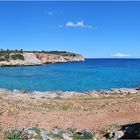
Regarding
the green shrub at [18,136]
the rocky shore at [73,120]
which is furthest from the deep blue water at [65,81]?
the green shrub at [18,136]

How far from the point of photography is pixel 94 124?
27703mm

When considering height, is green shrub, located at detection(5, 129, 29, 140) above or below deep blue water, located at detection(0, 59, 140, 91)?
below

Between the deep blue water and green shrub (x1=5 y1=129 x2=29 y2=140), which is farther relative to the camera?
the deep blue water

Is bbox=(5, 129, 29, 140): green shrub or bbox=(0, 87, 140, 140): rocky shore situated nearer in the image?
bbox=(5, 129, 29, 140): green shrub

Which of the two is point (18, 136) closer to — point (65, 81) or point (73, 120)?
point (73, 120)

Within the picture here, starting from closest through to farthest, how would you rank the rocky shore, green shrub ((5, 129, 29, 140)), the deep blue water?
green shrub ((5, 129, 29, 140)), the rocky shore, the deep blue water

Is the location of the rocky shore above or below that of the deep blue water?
below

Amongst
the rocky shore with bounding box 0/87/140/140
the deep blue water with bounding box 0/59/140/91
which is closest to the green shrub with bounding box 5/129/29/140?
the rocky shore with bounding box 0/87/140/140

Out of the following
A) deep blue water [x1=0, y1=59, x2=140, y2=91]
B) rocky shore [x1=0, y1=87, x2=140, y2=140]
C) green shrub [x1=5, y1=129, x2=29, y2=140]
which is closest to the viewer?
green shrub [x1=5, y1=129, x2=29, y2=140]

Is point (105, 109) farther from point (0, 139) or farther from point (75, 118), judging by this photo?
point (0, 139)

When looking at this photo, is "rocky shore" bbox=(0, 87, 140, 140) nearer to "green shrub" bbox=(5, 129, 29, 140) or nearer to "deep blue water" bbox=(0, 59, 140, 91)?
"green shrub" bbox=(5, 129, 29, 140)

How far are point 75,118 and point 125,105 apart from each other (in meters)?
5.77

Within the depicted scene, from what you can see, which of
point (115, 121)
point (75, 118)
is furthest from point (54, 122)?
point (115, 121)

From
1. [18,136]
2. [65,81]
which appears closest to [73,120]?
[18,136]
